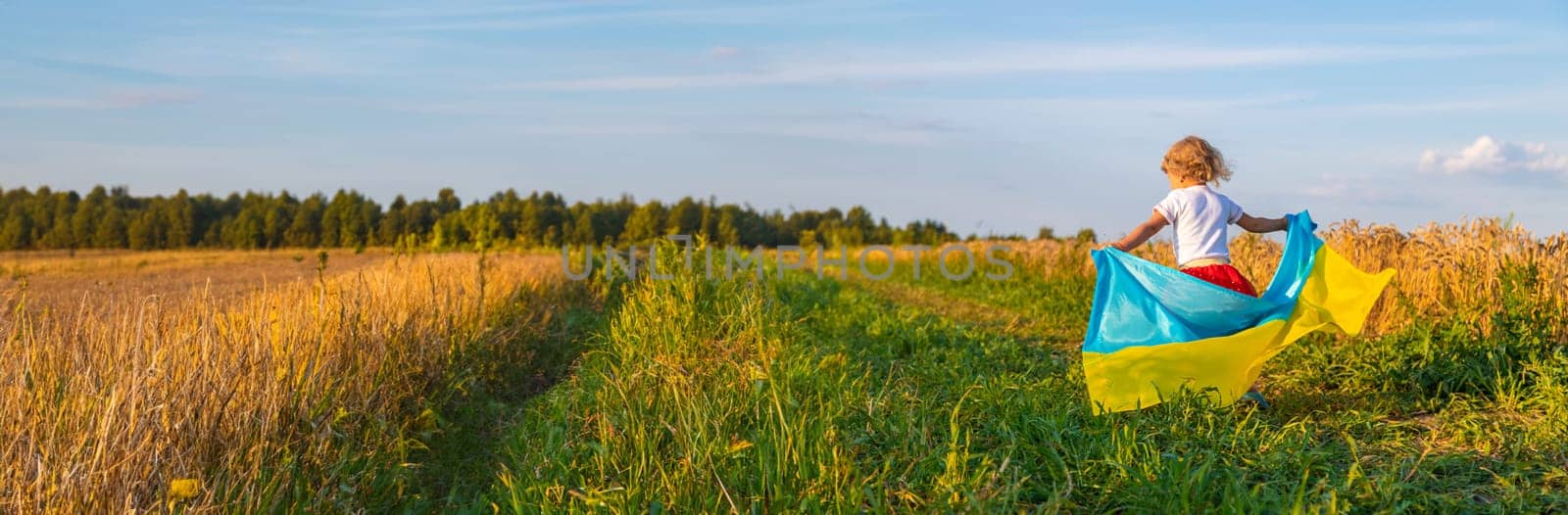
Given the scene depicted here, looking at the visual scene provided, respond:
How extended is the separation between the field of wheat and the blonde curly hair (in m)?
1.25

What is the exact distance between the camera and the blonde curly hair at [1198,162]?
507cm

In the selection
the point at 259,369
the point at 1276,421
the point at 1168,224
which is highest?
the point at 1168,224

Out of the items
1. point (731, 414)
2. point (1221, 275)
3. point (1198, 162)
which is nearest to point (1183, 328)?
point (1221, 275)

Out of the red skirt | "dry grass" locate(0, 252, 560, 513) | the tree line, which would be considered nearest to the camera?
"dry grass" locate(0, 252, 560, 513)

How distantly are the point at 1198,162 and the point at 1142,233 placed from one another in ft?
1.86

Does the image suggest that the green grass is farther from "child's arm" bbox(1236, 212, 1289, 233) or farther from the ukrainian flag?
"child's arm" bbox(1236, 212, 1289, 233)

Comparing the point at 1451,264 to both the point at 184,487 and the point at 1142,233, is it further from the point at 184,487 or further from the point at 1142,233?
the point at 184,487

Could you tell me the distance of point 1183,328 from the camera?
4.70 meters

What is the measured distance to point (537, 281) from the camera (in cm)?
1064

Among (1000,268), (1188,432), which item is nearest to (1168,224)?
(1188,432)

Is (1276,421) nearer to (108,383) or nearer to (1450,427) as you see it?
(1450,427)

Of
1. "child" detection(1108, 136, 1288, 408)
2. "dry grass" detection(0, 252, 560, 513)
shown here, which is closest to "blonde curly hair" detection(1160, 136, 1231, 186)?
"child" detection(1108, 136, 1288, 408)

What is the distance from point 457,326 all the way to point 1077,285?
795 centimetres

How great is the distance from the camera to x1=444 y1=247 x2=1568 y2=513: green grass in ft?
10.2
